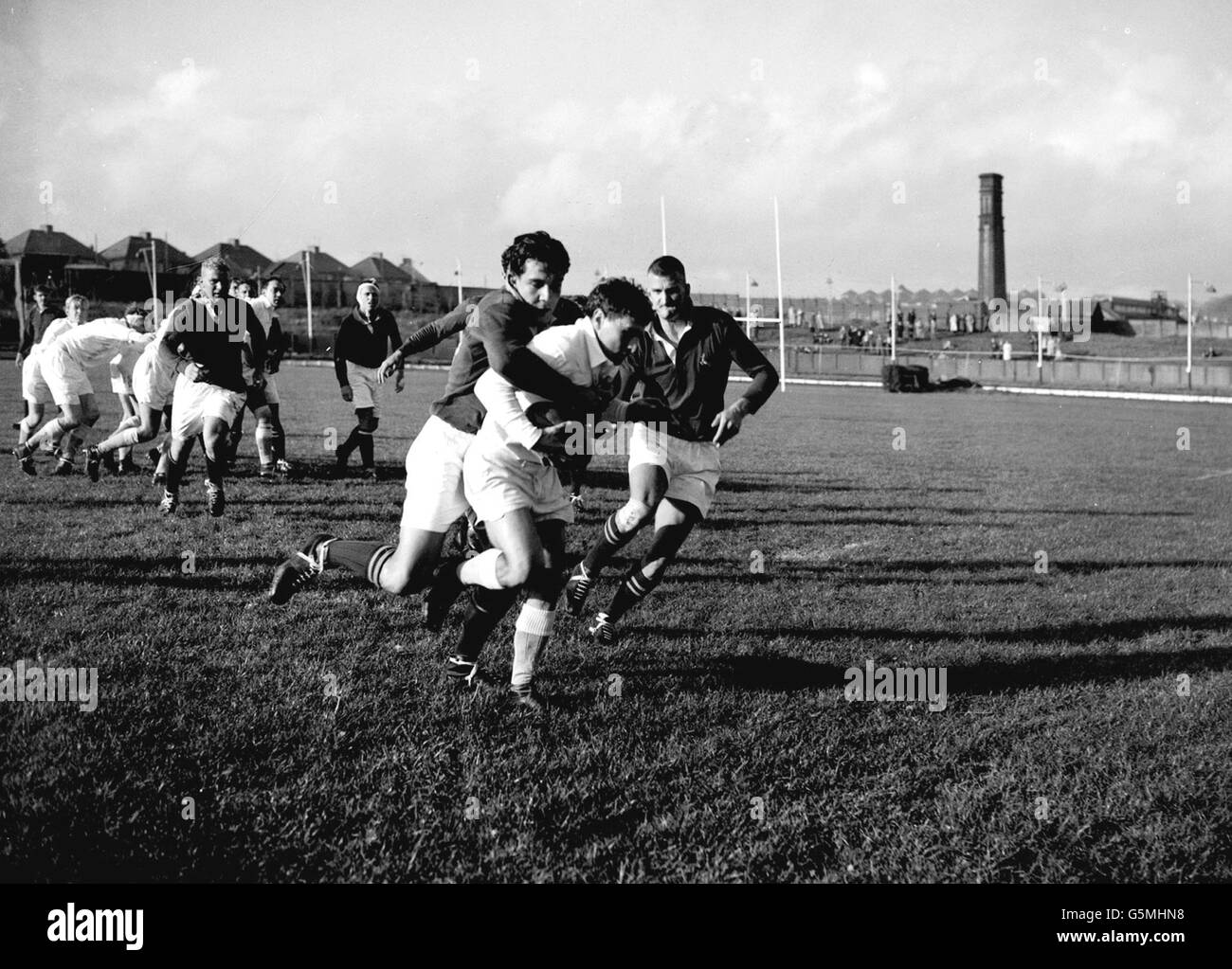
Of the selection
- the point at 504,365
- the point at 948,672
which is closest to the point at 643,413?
the point at 504,365

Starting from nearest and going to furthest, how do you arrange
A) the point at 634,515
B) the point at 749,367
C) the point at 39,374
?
the point at 634,515
the point at 749,367
the point at 39,374

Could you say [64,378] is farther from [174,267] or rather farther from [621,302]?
[174,267]

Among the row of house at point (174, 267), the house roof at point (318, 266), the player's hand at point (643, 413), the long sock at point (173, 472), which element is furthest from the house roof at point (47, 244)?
the player's hand at point (643, 413)

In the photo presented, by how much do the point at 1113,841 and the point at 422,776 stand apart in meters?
2.41

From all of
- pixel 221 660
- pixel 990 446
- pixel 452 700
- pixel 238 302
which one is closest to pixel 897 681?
pixel 452 700

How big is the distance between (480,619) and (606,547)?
170 centimetres

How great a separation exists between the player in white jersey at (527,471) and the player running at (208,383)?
456 cm

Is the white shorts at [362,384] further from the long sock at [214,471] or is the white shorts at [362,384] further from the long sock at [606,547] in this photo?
the long sock at [606,547]

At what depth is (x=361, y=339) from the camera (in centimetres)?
1130

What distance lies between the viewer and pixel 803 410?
2648cm

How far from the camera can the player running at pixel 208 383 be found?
8.40m

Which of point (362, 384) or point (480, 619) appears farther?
point (362, 384)

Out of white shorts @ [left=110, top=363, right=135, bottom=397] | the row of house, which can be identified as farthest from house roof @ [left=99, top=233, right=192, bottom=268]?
white shorts @ [left=110, top=363, right=135, bottom=397]

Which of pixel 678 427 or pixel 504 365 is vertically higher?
pixel 504 365
